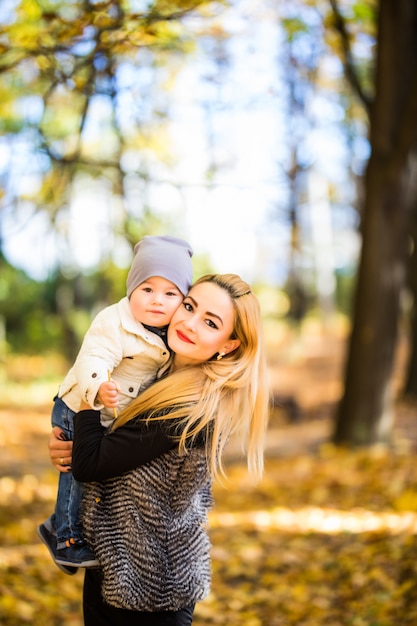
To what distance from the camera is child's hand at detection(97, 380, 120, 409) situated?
2.27 m

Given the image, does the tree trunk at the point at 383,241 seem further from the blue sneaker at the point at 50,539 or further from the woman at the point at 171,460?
the blue sneaker at the point at 50,539

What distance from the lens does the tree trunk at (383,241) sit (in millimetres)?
8070

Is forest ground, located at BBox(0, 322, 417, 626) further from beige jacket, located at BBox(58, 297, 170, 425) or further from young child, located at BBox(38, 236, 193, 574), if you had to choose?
beige jacket, located at BBox(58, 297, 170, 425)

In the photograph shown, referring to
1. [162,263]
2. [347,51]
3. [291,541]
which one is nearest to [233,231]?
[347,51]

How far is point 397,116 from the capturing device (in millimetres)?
8086

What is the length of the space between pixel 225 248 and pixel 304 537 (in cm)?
1519

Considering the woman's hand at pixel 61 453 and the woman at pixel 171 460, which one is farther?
the woman's hand at pixel 61 453

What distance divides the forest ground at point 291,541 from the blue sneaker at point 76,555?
187cm

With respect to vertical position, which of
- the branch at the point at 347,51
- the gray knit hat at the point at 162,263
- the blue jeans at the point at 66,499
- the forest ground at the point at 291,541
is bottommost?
the forest ground at the point at 291,541

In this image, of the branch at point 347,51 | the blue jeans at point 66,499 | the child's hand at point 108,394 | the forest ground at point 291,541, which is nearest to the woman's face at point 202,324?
the child's hand at point 108,394

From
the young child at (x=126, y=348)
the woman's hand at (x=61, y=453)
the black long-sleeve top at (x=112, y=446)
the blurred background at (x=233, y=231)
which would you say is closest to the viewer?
the black long-sleeve top at (x=112, y=446)

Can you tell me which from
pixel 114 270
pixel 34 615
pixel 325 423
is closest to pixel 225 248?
pixel 114 270

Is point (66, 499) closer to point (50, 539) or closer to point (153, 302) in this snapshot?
point (50, 539)

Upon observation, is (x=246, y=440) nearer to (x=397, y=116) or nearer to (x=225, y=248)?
(x=397, y=116)
